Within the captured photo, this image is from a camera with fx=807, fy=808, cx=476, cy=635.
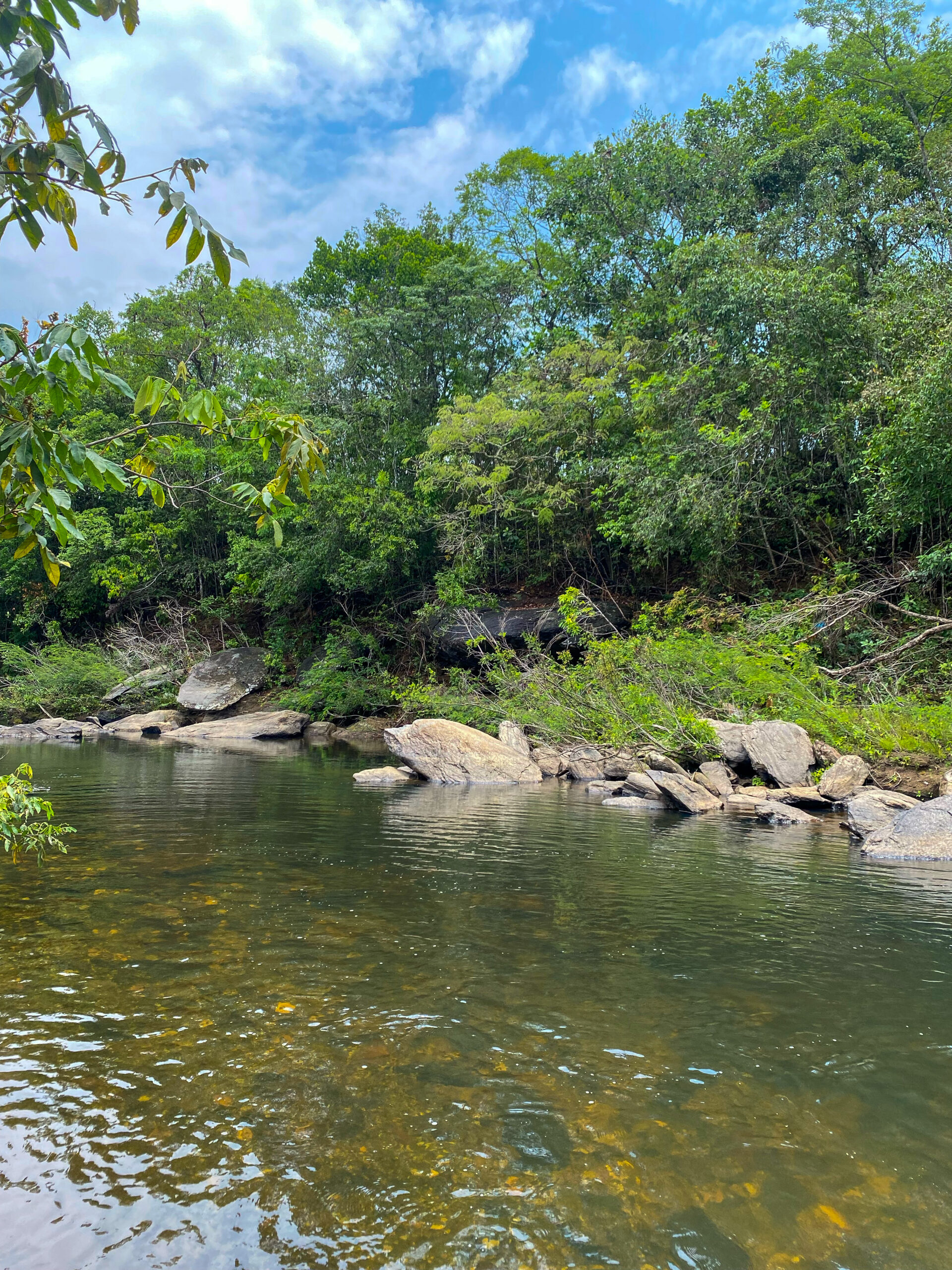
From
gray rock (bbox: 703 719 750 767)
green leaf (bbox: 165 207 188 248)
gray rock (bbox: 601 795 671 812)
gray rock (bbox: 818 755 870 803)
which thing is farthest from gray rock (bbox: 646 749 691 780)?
green leaf (bbox: 165 207 188 248)

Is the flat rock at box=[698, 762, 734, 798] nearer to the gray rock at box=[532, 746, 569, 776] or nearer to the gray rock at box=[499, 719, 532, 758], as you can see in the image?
the gray rock at box=[532, 746, 569, 776]

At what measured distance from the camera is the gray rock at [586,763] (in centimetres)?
1516

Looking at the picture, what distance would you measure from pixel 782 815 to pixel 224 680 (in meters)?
20.7

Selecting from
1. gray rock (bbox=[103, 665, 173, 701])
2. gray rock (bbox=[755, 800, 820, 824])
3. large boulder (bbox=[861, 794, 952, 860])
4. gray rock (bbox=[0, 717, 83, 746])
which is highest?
gray rock (bbox=[103, 665, 173, 701])

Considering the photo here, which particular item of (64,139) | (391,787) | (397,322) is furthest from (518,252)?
(64,139)

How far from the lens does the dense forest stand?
16.4 m

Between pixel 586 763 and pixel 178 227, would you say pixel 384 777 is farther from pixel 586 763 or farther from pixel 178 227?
pixel 178 227

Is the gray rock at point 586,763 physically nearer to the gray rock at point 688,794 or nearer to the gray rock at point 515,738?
the gray rock at point 515,738

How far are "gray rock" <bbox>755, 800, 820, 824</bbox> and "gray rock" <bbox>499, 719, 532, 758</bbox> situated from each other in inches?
212

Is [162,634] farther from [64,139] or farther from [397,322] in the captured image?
[64,139]

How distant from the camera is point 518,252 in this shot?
2834cm

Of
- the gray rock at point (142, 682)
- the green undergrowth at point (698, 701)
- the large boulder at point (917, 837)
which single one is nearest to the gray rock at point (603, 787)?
the green undergrowth at point (698, 701)

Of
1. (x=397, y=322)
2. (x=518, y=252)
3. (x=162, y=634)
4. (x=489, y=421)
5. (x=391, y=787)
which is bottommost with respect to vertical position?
(x=391, y=787)

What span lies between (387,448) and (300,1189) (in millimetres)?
25538
